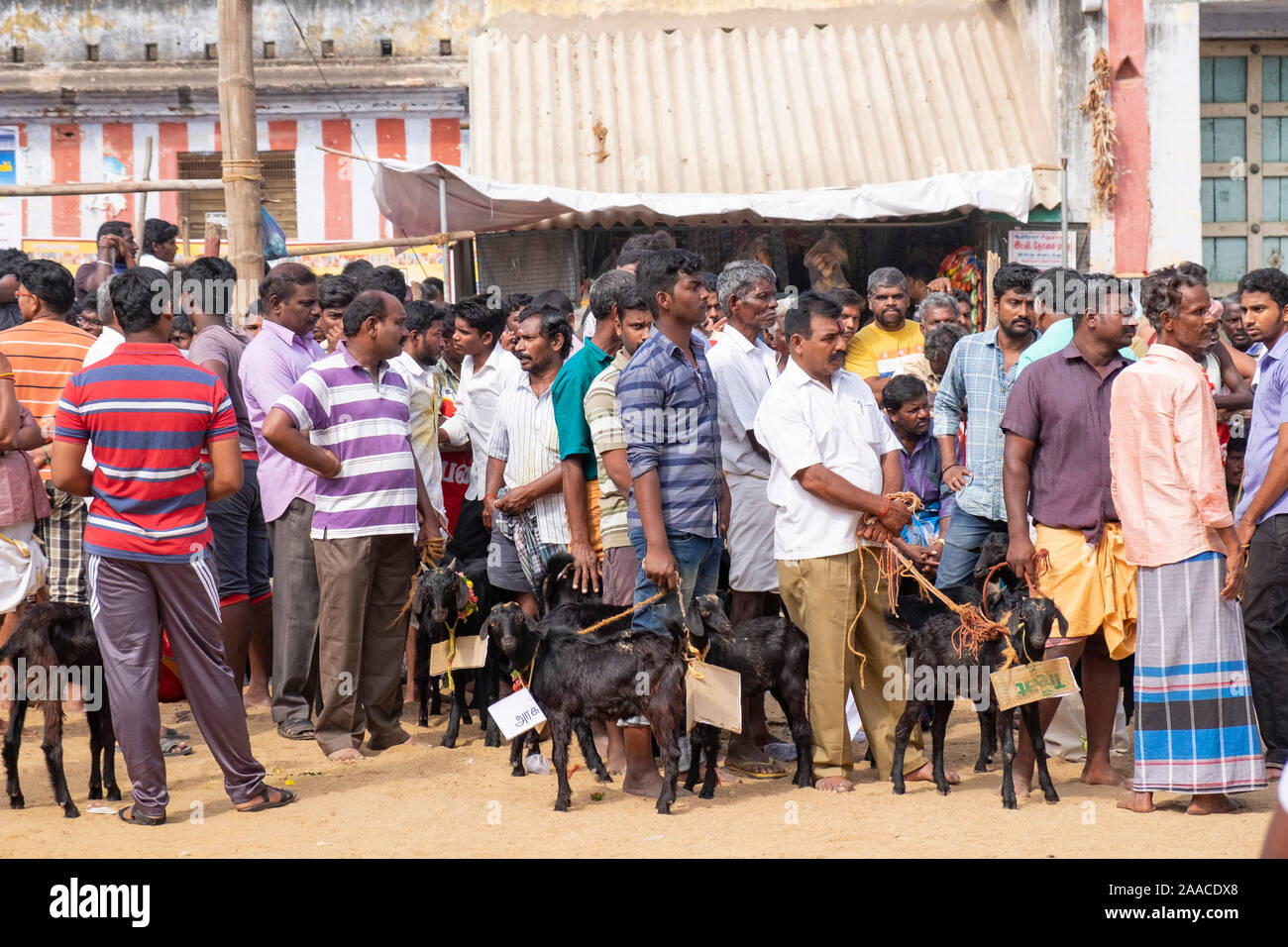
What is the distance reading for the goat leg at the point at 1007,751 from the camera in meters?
6.13

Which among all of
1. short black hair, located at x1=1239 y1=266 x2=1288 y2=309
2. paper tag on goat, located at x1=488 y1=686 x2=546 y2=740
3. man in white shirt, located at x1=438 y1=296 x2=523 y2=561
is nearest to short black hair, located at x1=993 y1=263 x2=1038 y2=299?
short black hair, located at x1=1239 y1=266 x2=1288 y2=309

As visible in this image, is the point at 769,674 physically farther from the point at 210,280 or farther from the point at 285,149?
the point at 285,149

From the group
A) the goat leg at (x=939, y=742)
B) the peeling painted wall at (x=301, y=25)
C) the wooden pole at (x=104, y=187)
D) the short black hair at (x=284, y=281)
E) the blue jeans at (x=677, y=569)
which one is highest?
the peeling painted wall at (x=301, y=25)

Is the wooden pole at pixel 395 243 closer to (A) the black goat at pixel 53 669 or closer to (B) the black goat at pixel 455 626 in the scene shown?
(B) the black goat at pixel 455 626

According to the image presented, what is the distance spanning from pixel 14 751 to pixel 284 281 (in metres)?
2.83

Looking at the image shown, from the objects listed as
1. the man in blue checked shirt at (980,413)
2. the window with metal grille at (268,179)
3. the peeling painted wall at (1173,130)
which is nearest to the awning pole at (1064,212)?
the peeling painted wall at (1173,130)

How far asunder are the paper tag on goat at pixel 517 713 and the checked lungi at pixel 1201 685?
2.72 meters

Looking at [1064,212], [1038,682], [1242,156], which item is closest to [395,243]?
[1064,212]

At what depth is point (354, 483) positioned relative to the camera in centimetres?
712

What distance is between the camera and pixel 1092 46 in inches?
507

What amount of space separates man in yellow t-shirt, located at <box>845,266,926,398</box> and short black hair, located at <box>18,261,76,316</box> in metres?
4.83

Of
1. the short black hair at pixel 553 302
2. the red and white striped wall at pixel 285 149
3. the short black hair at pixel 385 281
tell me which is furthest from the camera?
the red and white striped wall at pixel 285 149
